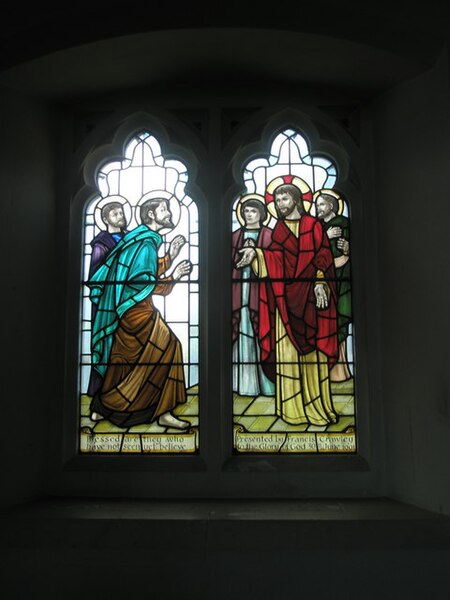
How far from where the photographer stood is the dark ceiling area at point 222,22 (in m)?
4.05

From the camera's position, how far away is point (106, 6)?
4.14 m

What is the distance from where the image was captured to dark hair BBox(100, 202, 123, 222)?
4836 mm

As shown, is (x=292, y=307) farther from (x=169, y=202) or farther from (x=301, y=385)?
(x=169, y=202)

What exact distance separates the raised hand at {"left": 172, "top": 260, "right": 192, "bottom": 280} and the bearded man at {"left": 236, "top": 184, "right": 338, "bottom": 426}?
32 centimetres

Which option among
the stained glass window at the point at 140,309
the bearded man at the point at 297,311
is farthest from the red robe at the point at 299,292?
the stained glass window at the point at 140,309

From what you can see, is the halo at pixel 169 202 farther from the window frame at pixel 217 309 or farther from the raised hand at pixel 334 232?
the raised hand at pixel 334 232

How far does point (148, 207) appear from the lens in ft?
15.8

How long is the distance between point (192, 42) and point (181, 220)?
3.58 ft

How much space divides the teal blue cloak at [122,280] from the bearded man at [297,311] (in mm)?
581

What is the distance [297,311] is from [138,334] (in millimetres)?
999

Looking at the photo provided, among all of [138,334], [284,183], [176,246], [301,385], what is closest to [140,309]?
[138,334]
